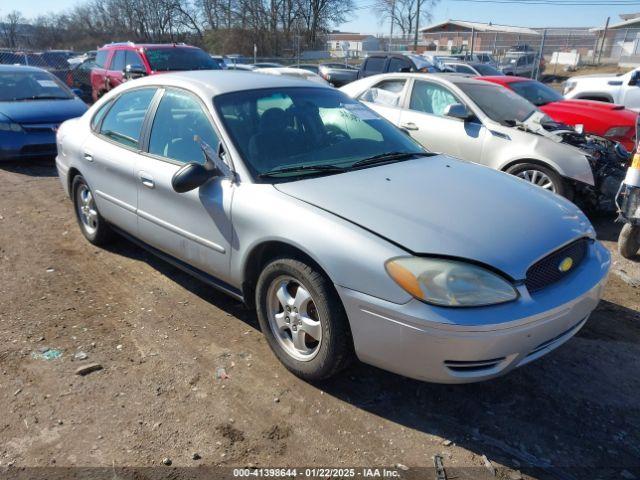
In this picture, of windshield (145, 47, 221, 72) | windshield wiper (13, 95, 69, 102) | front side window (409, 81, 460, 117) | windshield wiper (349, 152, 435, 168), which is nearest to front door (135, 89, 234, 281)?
windshield wiper (349, 152, 435, 168)

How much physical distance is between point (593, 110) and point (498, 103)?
7.08 feet

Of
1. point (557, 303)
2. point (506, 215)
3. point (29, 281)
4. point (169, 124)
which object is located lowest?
point (29, 281)

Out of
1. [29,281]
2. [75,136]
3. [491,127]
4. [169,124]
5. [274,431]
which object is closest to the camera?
[274,431]

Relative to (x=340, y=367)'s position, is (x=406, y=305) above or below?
above

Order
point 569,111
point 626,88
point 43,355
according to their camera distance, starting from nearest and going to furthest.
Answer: point 43,355 → point 569,111 → point 626,88

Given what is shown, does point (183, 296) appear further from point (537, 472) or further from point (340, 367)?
point (537, 472)

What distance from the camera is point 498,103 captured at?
21.8 ft

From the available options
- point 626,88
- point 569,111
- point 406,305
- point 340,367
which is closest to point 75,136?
point 340,367

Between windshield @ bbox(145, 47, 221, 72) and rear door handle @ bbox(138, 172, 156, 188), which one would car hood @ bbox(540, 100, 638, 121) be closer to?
rear door handle @ bbox(138, 172, 156, 188)

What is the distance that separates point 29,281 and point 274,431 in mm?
2810

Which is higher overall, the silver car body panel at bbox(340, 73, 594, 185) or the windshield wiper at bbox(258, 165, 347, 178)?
the windshield wiper at bbox(258, 165, 347, 178)

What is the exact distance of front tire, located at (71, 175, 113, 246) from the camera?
4730 mm

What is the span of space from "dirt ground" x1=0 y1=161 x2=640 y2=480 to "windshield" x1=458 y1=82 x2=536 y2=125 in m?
3.15

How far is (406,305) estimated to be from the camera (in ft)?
7.69
